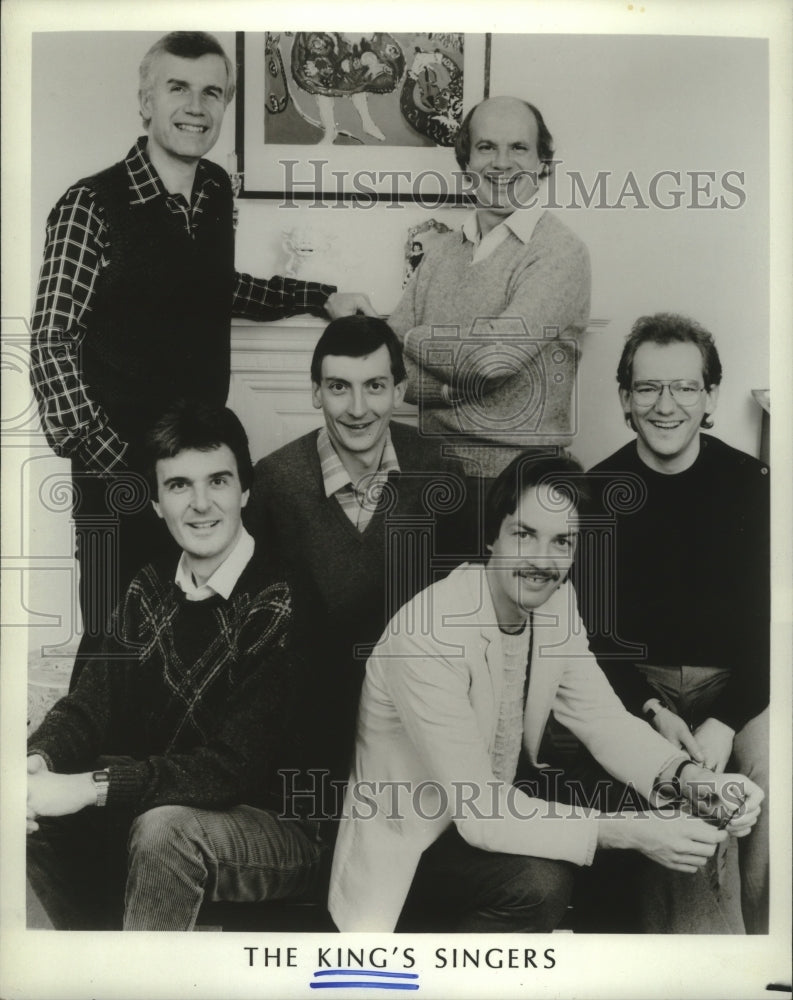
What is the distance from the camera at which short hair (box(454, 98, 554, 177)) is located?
2.32 m

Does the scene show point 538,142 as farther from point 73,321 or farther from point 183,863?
point 183,863

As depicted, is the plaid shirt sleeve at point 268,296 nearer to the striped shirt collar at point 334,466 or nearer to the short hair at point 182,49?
the striped shirt collar at point 334,466

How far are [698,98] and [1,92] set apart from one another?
61.6 inches

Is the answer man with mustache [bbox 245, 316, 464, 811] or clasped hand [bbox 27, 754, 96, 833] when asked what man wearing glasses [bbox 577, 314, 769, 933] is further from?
clasped hand [bbox 27, 754, 96, 833]

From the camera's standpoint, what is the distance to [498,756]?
228 cm

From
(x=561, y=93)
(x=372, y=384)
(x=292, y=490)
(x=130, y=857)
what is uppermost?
(x=561, y=93)

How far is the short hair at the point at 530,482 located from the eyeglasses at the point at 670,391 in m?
0.20

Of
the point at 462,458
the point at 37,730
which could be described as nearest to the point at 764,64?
the point at 462,458

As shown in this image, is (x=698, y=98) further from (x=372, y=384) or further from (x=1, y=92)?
(x=1, y=92)

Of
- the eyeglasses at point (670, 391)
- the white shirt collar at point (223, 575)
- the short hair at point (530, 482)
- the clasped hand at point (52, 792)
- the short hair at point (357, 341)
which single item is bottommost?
the clasped hand at point (52, 792)

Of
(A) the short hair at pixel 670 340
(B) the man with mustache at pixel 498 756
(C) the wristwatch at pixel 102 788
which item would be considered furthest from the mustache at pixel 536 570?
(C) the wristwatch at pixel 102 788

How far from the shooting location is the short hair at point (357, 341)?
2.30 meters

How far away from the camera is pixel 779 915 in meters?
2.35

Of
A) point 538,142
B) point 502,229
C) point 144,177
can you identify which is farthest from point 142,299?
point 538,142
